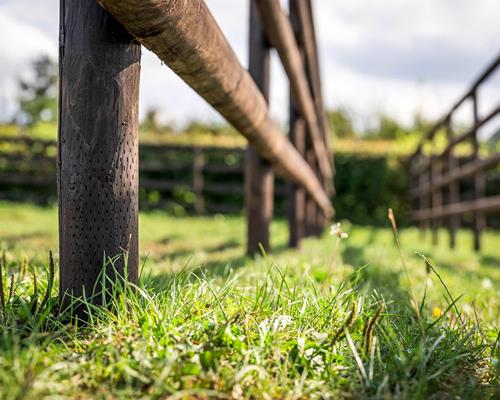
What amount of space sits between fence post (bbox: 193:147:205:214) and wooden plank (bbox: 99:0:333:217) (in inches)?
309

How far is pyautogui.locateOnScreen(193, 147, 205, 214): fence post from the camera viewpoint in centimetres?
1012

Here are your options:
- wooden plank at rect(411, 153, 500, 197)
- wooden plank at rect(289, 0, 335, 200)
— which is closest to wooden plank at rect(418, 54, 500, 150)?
wooden plank at rect(411, 153, 500, 197)

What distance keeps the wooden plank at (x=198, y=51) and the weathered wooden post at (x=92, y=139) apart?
9cm

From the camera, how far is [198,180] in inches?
402

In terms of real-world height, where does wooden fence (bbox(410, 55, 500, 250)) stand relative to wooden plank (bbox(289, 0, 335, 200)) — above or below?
below

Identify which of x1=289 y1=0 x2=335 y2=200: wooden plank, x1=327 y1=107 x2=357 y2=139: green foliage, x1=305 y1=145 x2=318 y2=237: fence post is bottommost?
x1=305 y1=145 x2=318 y2=237: fence post

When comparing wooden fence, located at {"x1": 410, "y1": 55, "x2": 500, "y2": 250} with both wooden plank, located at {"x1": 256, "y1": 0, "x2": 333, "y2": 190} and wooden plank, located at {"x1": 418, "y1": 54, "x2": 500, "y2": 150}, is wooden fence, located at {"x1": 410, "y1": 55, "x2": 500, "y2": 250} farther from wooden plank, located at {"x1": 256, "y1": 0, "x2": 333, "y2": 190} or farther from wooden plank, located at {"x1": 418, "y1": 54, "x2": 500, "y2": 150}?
Answer: wooden plank, located at {"x1": 256, "y1": 0, "x2": 333, "y2": 190}

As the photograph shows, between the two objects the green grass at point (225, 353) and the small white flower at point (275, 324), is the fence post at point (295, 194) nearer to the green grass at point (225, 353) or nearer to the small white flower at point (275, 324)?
the green grass at point (225, 353)

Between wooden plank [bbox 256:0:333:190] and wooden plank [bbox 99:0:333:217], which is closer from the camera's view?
wooden plank [bbox 99:0:333:217]

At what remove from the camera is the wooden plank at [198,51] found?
1013 millimetres

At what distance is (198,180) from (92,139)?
912 cm

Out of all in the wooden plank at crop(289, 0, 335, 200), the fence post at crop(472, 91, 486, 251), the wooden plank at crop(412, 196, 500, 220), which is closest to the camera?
the wooden plank at crop(289, 0, 335, 200)

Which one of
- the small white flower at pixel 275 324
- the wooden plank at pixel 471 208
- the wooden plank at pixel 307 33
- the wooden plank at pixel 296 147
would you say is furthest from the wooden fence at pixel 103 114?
the wooden plank at pixel 471 208

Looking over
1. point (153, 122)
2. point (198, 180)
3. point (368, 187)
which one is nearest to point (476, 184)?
point (198, 180)
